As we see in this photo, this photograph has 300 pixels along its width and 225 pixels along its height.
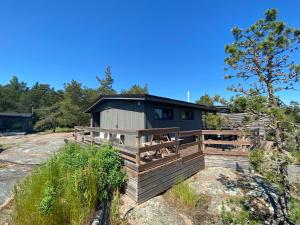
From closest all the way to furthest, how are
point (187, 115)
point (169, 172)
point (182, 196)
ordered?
point (182, 196), point (169, 172), point (187, 115)

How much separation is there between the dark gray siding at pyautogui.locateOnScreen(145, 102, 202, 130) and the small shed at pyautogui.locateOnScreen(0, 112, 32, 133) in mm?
25713

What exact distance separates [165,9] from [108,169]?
11402mm

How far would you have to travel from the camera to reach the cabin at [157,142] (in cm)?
507

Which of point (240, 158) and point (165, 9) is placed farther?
point (165, 9)

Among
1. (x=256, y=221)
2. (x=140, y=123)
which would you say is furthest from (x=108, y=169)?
(x=140, y=123)

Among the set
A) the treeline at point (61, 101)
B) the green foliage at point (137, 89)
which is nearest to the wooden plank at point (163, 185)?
the treeline at point (61, 101)

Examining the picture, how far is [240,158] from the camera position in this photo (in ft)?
25.2

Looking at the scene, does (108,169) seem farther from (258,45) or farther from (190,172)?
(258,45)

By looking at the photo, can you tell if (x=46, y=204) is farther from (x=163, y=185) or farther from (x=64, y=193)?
(x=163, y=185)

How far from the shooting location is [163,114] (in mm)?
11406

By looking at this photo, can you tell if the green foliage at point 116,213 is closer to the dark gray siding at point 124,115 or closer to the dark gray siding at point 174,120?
the dark gray siding at point 124,115

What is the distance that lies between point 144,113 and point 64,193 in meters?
6.70

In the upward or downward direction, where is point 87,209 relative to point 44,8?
downward

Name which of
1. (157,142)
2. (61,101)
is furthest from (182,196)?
(61,101)
